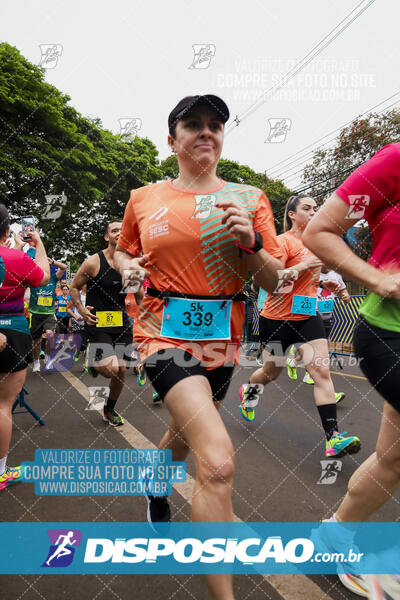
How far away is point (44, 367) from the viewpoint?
8.35 meters

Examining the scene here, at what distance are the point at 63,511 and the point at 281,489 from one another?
148 cm

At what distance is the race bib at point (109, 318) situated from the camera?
15.0ft

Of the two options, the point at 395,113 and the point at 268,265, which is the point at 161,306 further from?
the point at 395,113

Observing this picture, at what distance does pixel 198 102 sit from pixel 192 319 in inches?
41.8

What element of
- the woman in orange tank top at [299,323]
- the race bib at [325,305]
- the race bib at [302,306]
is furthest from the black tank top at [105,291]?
the race bib at [325,305]

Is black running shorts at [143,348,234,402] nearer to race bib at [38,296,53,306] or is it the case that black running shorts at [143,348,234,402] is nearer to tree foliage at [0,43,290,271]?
race bib at [38,296,53,306]

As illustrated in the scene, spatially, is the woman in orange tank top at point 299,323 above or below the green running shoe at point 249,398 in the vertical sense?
above

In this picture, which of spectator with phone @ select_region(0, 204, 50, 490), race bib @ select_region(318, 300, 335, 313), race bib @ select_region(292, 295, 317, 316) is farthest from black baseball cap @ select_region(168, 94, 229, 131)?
race bib @ select_region(318, 300, 335, 313)

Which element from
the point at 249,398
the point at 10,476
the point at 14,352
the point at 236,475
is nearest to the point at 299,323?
the point at 249,398

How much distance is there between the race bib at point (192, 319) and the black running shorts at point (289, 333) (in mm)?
2055

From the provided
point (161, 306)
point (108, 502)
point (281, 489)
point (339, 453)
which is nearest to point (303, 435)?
point (339, 453)

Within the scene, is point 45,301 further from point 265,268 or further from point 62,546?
point 265,268

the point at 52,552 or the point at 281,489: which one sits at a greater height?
the point at 281,489

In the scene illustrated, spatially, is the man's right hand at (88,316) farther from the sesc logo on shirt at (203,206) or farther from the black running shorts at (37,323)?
the black running shorts at (37,323)
